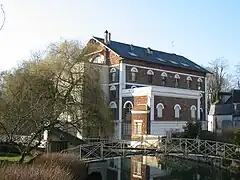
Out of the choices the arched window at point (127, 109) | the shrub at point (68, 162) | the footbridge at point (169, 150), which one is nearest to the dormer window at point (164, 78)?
the arched window at point (127, 109)

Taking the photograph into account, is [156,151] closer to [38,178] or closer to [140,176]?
[140,176]

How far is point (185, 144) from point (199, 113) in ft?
54.2

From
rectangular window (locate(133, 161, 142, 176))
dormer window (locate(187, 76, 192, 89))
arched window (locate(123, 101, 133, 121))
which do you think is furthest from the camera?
dormer window (locate(187, 76, 192, 89))

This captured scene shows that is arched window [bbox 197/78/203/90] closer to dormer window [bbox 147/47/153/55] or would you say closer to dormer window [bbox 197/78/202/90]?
dormer window [bbox 197/78/202/90]

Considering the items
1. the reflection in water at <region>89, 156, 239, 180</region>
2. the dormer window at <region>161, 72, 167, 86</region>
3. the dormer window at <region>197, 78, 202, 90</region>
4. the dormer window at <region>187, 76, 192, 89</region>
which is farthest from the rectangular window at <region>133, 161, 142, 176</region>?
the dormer window at <region>197, 78, 202, 90</region>

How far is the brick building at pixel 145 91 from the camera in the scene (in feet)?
119

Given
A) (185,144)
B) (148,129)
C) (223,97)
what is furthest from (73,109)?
(223,97)

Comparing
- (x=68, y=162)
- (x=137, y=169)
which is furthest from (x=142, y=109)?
(x=68, y=162)

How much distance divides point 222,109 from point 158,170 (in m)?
25.4

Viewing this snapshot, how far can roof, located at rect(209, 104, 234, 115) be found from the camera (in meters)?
46.8

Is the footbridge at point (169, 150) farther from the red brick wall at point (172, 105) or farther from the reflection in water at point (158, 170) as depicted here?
the red brick wall at point (172, 105)

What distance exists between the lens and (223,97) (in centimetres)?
4888

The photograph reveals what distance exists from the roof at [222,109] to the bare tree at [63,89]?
23568 millimetres

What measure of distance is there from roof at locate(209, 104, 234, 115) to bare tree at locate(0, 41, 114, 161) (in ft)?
77.3
